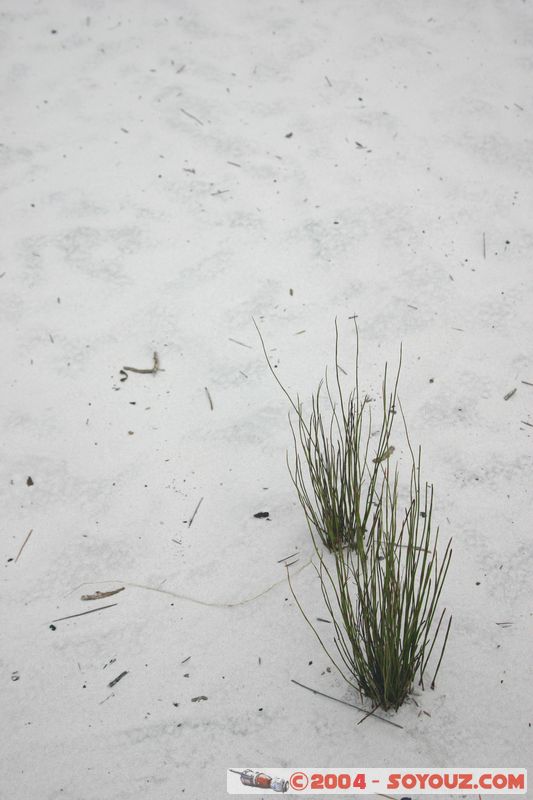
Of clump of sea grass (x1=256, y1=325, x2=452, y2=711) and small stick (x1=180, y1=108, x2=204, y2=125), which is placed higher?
small stick (x1=180, y1=108, x2=204, y2=125)

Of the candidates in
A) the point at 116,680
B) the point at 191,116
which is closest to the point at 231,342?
the point at 116,680

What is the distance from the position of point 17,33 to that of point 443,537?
2904 millimetres

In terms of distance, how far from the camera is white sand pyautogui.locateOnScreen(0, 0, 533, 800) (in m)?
1.28

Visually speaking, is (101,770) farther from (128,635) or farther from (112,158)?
(112,158)

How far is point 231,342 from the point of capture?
199cm

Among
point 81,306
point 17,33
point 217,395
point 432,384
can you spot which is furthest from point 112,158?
point 432,384

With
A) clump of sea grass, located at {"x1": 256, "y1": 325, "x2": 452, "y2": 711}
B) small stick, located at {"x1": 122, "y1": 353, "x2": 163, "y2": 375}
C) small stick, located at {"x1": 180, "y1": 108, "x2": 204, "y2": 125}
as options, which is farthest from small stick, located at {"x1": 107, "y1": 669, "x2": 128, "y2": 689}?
small stick, located at {"x1": 180, "y1": 108, "x2": 204, "y2": 125}

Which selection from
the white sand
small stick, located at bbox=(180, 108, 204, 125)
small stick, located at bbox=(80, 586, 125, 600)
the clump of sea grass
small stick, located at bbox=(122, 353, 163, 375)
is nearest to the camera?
the clump of sea grass

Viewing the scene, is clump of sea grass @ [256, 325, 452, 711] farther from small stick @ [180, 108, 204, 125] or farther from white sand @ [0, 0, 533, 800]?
small stick @ [180, 108, 204, 125]

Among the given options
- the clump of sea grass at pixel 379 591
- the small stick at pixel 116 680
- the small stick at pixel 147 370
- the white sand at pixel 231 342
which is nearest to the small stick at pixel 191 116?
the white sand at pixel 231 342

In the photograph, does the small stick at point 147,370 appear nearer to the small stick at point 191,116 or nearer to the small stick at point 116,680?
the small stick at point 116,680

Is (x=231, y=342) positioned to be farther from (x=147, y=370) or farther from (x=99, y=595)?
(x=99, y=595)

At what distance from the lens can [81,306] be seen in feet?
6.86

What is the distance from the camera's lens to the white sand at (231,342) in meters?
1.28
